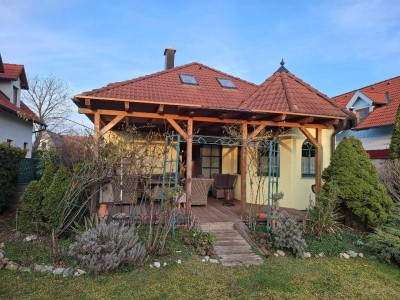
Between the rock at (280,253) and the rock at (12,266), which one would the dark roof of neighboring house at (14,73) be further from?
the rock at (280,253)

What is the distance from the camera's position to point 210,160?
13.1 m

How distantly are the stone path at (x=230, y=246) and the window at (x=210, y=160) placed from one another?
18.6 feet

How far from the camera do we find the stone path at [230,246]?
6.02m

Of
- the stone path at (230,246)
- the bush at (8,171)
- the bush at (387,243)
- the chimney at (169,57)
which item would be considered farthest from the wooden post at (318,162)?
the bush at (8,171)

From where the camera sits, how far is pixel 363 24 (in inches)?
387

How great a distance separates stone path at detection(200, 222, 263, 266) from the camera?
6020mm

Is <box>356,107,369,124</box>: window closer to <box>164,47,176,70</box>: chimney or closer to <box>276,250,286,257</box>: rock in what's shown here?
<box>164,47,176,70</box>: chimney

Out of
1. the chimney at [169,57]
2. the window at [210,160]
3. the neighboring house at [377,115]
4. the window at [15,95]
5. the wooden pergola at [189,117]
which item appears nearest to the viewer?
the wooden pergola at [189,117]

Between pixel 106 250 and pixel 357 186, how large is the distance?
20.1 ft

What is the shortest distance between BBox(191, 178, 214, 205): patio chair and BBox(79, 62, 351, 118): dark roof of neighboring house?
7.33ft

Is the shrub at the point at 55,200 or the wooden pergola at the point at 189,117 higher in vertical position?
the wooden pergola at the point at 189,117

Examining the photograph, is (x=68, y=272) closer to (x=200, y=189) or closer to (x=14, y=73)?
(x=200, y=189)

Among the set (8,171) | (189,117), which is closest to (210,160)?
(189,117)

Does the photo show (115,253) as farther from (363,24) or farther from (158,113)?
(363,24)
